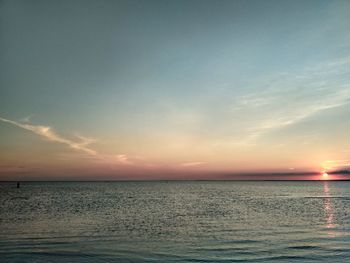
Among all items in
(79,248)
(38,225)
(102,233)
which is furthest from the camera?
(38,225)

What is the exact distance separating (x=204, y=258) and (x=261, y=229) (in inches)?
519

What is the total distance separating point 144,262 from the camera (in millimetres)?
18438

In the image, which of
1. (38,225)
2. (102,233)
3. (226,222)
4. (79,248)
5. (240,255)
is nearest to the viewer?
(240,255)

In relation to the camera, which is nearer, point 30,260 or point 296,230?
point 30,260

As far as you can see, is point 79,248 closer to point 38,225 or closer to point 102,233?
point 102,233

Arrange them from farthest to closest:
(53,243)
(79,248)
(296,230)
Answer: (296,230) < (53,243) < (79,248)

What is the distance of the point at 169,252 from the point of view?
68.5 feet

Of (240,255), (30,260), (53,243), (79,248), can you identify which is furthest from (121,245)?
(240,255)

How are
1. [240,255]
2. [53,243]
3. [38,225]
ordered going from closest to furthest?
[240,255] < [53,243] < [38,225]

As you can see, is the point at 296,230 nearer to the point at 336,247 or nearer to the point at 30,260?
the point at 336,247

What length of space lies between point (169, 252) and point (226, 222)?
52.8 feet

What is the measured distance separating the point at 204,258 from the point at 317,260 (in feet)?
21.0

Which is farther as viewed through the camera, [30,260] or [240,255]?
[240,255]

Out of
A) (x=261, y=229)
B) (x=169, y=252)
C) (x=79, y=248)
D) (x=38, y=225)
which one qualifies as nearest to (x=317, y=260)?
(x=169, y=252)
